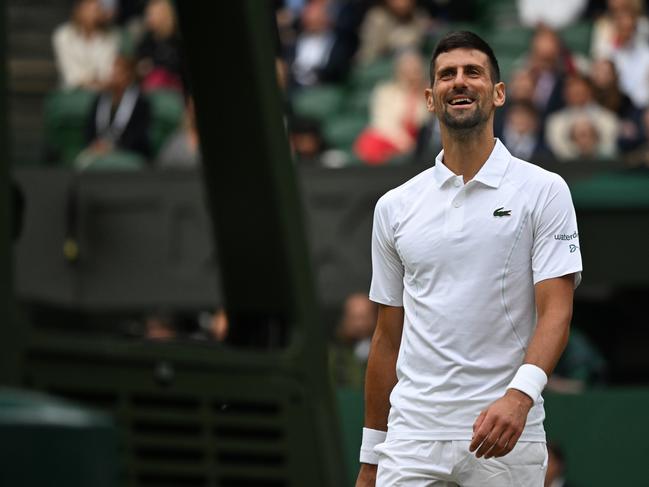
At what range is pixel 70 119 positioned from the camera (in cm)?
1302

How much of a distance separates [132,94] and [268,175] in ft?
31.7

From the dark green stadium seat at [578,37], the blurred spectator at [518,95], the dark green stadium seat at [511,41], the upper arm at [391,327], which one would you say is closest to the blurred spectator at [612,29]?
the dark green stadium seat at [578,37]

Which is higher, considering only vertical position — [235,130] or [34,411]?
[235,130]

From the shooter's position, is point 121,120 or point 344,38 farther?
point 344,38

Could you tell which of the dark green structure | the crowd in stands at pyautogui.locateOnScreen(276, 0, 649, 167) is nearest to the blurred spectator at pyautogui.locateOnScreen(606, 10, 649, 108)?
the crowd in stands at pyautogui.locateOnScreen(276, 0, 649, 167)

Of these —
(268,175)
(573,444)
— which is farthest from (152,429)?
(573,444)

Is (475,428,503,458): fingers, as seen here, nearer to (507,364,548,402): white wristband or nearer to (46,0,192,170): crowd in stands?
(507,364,548,402): white wristband

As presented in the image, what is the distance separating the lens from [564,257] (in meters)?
3.94

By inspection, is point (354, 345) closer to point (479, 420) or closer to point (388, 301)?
point (388, 301)

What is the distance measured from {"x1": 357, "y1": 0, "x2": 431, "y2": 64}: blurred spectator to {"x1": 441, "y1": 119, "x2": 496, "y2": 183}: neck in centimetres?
953

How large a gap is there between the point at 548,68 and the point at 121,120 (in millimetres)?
3517

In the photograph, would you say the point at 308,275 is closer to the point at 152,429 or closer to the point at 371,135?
the point at 152,429

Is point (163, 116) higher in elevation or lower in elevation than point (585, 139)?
higher

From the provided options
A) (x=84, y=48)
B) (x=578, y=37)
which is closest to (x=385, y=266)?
(x=578, y=37)
